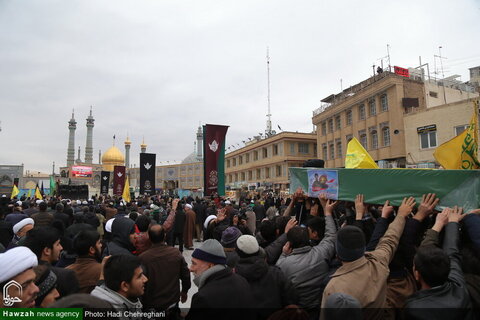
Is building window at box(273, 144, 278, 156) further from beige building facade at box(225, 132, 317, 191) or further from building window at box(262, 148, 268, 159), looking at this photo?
building window at box(262, 148, 268, 159)

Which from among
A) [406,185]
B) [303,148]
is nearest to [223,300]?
[406,185]

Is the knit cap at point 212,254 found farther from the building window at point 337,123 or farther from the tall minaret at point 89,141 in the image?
the tall minaret at point 89,141

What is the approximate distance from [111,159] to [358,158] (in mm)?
74405

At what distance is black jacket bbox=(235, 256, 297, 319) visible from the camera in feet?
7.95

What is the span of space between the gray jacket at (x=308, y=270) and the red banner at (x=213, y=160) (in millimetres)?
6588

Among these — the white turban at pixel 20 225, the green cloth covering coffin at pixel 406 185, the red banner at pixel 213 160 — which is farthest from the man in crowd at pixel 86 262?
the red banner at pixel 213 160

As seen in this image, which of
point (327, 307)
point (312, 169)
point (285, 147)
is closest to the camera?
point (327, 307)

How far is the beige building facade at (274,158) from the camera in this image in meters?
38.5

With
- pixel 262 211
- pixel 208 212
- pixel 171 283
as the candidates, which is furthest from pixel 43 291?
pixel 262 211

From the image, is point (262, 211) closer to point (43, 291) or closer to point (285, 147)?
point (43, 291)

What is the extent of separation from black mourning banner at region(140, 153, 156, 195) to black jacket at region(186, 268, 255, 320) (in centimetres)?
1479

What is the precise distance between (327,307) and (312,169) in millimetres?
2635

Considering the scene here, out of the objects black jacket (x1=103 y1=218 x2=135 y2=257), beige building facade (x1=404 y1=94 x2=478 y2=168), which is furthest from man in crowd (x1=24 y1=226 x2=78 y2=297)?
beige building facade (x1=404 y1=94 x2=478 y2=168)

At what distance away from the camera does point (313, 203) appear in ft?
14.5
